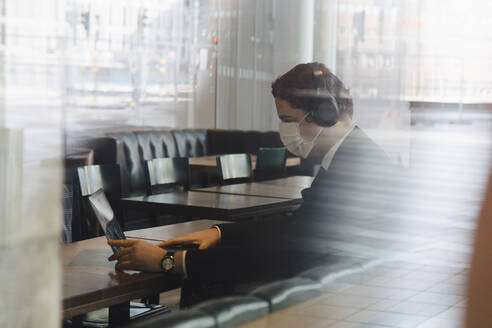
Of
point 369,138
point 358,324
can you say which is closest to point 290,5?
point 369,138

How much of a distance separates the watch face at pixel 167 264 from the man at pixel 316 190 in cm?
38

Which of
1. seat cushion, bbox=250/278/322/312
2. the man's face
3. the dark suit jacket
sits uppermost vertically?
the man's face

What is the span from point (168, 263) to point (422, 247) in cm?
64

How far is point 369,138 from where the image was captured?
927mm

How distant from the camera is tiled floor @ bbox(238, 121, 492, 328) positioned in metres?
0.90

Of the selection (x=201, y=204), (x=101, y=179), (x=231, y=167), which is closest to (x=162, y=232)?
(x=201, y=204)

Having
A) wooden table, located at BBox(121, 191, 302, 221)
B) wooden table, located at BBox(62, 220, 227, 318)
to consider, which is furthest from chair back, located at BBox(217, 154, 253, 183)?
wooden table, located at BBox(62, 220, 227, 318)

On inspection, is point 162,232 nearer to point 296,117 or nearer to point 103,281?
point 103,281

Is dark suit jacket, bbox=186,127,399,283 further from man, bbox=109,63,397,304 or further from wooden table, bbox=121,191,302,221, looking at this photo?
wooden table, bbox=121,191,302,221

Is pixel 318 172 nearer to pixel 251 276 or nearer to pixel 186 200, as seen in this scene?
pixel 251 276

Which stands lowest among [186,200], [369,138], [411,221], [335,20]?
[186,200]

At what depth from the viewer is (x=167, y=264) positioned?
1435mm

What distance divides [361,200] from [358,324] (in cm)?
17

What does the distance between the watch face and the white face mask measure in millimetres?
433
